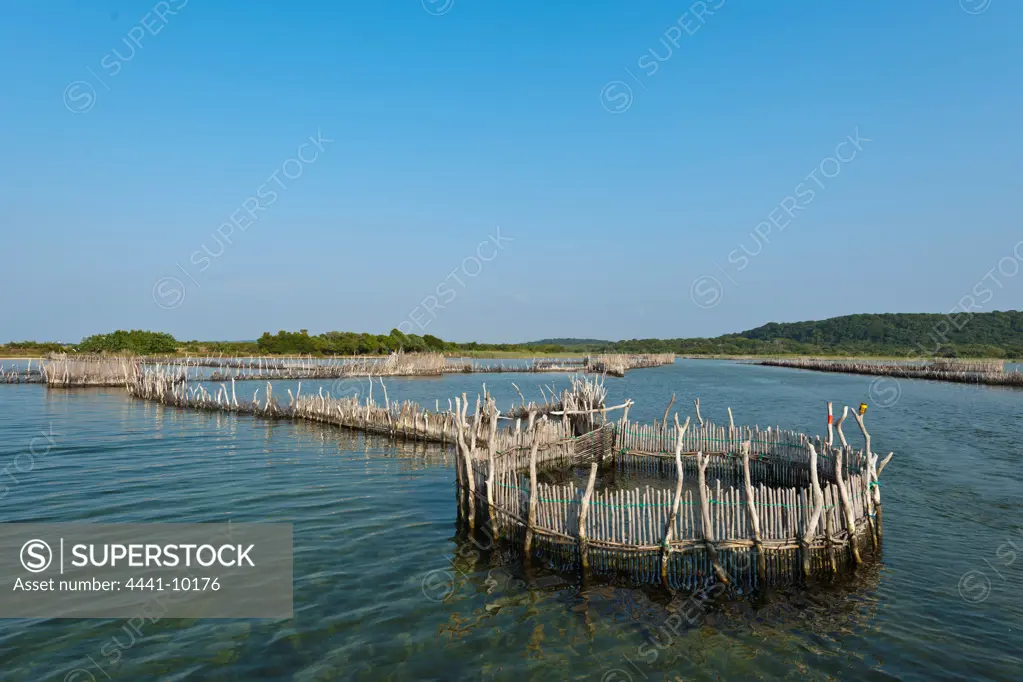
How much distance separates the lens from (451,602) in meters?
9.44

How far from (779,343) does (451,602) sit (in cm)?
18212

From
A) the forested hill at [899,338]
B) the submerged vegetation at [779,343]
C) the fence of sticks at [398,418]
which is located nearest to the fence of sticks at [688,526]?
the fence of sticks at [398,418]

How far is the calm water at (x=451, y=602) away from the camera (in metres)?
7.66

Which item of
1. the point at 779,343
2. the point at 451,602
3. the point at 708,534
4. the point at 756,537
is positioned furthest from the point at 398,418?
the point at 779,343

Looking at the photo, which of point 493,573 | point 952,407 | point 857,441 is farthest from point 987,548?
point 952,407

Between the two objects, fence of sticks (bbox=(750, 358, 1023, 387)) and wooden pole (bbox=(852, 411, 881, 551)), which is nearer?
wooden pole (bbox=(852, 411, 881, 551))

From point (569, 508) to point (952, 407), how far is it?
1550 inches

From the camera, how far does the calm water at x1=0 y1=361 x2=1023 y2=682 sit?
25.1ft

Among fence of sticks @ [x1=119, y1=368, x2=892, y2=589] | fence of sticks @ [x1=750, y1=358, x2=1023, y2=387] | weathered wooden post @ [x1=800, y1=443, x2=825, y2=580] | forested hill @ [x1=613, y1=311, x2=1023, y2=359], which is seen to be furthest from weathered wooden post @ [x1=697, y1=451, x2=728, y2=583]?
forested hill @ [x1=613, y1=311, x2=1023, y2=359]

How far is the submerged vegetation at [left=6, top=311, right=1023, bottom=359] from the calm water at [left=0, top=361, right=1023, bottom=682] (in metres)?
66.2

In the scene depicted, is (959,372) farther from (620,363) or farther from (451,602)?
(451,602)

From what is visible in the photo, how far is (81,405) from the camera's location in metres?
34.5

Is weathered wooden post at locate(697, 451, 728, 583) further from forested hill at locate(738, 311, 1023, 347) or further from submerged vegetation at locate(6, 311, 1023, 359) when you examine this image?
forested hill at locate(738, 311, 1023, 347)

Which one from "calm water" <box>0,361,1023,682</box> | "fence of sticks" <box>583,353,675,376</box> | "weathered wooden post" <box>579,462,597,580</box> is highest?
"fence of sticks" <box>583,353,675,376</box>
